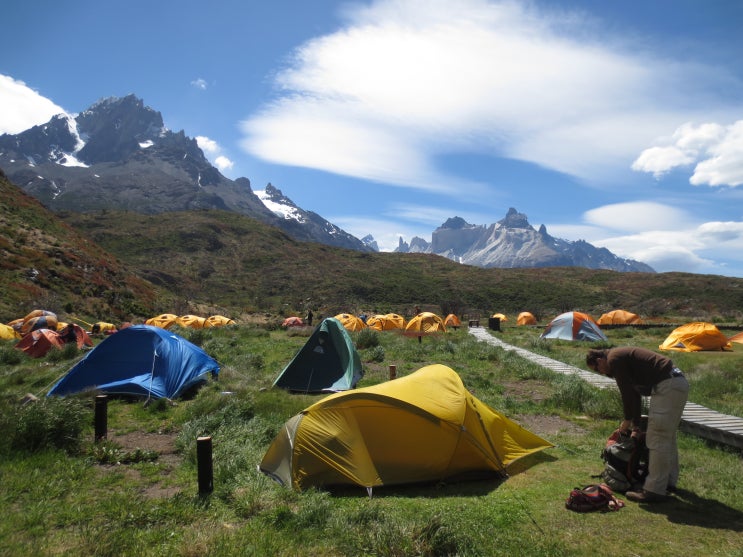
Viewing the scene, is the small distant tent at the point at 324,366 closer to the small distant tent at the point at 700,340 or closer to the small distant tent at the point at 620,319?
the small distant tent at the point at 700,340

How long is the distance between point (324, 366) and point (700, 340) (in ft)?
53.2

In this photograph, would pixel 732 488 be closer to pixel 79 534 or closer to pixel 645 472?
pixel 645 472

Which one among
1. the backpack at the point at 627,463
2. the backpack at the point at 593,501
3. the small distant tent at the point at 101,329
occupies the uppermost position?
the backpack at the point at 627,463

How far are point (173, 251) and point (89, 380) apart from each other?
2769 inches

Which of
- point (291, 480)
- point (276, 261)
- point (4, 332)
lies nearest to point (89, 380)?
point (291, 480)

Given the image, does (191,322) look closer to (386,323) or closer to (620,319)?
(386,323)

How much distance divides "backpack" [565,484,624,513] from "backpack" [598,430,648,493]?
43 centimetres

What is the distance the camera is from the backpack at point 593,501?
528cm

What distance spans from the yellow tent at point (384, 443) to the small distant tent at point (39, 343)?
15264 mm

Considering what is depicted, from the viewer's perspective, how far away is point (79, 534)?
4762 millimetres

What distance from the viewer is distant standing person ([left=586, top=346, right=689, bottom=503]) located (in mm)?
5469

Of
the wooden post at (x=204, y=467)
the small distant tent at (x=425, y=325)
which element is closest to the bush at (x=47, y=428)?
the wooden post at (x=204, y=467)

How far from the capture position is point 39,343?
17953 mm

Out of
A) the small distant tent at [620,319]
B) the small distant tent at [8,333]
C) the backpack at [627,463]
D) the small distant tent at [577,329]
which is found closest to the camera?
the backpack at [627,463]
